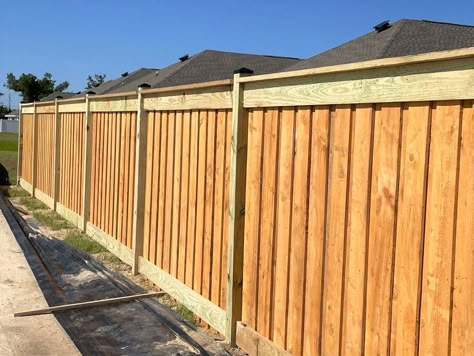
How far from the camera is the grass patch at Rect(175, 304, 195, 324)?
16.1ft


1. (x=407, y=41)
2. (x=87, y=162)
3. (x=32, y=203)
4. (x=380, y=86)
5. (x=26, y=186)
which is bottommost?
(x=32, y=203)

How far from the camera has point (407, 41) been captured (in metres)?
8.53

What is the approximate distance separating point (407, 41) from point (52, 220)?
650 centimetres

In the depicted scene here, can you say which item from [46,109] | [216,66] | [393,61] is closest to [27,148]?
[46,109]

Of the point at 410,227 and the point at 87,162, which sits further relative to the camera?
the point at 87,162

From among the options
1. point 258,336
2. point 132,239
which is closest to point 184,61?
point 132,239

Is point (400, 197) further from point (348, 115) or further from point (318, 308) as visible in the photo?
point (318, 308)

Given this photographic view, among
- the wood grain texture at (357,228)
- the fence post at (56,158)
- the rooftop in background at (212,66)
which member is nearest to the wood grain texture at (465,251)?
the wood grain texture at (357,228)

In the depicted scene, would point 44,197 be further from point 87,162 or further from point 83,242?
point 83,242

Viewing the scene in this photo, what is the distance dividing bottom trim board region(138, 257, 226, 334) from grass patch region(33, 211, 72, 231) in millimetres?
3676

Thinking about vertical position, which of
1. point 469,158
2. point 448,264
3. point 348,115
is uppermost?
point 348,115

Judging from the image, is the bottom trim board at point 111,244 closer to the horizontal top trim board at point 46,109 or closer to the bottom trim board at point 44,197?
the bottom trim board at point 44,197

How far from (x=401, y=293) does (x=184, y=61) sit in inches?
605

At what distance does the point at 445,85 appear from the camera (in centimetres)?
252
